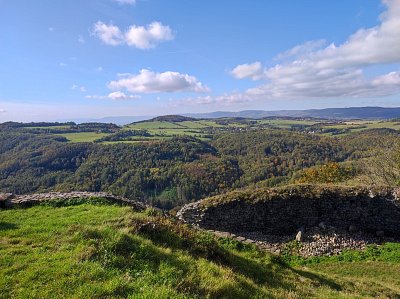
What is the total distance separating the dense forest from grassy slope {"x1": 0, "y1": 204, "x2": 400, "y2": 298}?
66962 mm

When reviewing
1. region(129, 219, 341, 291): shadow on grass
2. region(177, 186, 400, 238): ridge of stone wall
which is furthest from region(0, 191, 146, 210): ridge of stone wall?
region(129, 219, 341, 291): shadow on grass

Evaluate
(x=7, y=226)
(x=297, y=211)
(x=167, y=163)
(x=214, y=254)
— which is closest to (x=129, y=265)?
(x=214, y=254)

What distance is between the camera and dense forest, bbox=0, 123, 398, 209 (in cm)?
9488

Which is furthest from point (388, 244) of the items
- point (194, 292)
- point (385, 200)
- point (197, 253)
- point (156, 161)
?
point (156, 161)

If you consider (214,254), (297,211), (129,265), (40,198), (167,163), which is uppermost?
(129,265)

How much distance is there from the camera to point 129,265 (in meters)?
7.14

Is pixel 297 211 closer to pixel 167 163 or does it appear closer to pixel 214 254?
pixel 214 254

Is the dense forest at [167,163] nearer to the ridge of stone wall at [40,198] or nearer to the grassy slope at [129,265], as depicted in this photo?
the ridge of stone wall at [40,198]

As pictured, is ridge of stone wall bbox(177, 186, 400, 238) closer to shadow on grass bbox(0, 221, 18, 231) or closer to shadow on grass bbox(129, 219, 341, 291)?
shadow on grass bbox(129, 219, 341, 291)

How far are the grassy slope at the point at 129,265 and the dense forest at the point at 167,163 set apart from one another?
66962mm

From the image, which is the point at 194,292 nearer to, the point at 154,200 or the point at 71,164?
the point at 154,200

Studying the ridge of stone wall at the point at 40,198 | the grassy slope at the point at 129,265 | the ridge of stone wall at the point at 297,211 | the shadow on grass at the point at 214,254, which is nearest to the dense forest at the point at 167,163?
the ridge of stone wall at the point at 297,211

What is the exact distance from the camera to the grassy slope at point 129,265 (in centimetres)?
596

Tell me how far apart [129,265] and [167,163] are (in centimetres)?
11615
